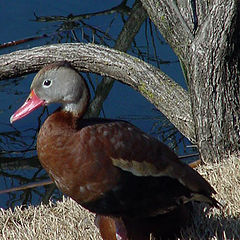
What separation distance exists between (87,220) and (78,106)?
1.02 m

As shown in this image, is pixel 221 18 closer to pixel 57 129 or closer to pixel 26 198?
pixel 57 129

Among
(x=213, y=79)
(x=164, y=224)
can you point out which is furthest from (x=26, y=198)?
(x=164, y=224)

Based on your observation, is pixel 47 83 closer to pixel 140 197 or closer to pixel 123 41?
pixel 140 197

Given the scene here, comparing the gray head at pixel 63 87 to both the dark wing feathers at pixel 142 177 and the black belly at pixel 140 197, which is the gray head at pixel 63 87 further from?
the black belly at pixel 140 197

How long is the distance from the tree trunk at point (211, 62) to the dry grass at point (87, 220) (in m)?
0.41

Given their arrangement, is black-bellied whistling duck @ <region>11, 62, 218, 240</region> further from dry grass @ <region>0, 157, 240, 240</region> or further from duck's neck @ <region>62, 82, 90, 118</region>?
dry grass @ <region>0, 157, 240, 240</region>

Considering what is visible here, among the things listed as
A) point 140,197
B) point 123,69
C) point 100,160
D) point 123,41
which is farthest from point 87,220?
point 123,41

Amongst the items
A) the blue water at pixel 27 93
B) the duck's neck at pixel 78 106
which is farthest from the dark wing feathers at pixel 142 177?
the blue water at pixel 27 93

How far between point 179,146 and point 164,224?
3181 mm

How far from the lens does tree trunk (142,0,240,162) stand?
14.4 feet

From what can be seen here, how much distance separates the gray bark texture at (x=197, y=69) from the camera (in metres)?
4.43

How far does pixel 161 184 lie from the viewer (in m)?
3.04

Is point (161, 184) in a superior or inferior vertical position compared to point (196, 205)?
superior

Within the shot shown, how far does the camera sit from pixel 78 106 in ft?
9.80
